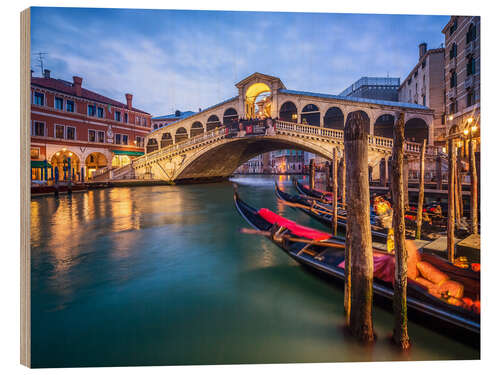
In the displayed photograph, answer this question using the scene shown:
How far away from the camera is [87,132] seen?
8.67 m

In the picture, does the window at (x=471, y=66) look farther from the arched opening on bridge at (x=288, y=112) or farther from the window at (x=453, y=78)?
the arched opening on bridge at (x=288, y=112)

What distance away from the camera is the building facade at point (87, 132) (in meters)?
6.38

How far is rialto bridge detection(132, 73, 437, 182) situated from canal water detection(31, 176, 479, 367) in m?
5.79

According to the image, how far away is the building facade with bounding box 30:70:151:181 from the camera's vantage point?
638cm

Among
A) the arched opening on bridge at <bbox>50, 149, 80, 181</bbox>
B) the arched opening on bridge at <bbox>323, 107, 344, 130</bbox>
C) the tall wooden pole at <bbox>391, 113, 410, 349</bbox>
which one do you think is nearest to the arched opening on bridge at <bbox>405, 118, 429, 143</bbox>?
the arched opening on bridge at <bbox>323, 107, 344, 130</bbox>

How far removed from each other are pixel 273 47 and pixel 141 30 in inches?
44.3

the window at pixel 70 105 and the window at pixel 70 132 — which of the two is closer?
the window at pixel 70 132

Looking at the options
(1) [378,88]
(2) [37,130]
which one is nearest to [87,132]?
(2) [37,130]

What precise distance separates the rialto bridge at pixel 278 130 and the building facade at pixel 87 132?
1.11m

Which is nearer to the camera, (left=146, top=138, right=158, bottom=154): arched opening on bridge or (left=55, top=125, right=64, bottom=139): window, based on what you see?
(left=55, top=125, right=64, bottom=139): window

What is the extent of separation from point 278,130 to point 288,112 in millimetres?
2339

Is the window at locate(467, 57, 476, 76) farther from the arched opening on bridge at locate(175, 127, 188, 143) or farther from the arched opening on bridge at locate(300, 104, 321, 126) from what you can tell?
the arched opening on bridge at locate(175, 127, 188, 143)

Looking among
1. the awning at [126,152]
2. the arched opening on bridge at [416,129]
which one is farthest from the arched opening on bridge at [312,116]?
the awning at [126,152]

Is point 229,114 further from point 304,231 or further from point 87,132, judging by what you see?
point 304,231
